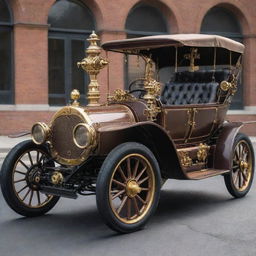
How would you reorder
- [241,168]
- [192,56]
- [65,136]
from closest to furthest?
[65,136], [241,168], [192,56]

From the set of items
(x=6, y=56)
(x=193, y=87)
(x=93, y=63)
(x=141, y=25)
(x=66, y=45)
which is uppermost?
(x=141, y=25)

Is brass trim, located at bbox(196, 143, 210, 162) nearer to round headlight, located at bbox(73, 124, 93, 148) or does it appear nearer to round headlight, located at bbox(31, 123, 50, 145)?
round headlight, located at bbox(73, 124, 93, 148)

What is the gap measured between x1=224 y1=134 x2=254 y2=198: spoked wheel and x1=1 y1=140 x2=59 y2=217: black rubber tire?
8.59 feet

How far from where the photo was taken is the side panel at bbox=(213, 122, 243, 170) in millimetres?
7070

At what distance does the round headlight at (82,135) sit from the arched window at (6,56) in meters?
12.7

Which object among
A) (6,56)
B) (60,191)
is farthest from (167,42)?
(6,56)

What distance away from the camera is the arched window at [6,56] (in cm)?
1788

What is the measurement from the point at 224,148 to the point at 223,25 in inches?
614

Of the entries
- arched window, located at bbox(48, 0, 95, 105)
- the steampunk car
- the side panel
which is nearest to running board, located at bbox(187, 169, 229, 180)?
the steampunk car

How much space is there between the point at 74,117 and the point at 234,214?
222 centimetres

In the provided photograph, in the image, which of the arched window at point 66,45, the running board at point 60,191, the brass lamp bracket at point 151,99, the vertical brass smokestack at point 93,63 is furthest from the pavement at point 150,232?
the arched window at point 66,45

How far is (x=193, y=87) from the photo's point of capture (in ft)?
26.1

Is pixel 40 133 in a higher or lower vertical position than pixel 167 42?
lower

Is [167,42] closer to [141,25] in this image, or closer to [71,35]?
[71,35]
